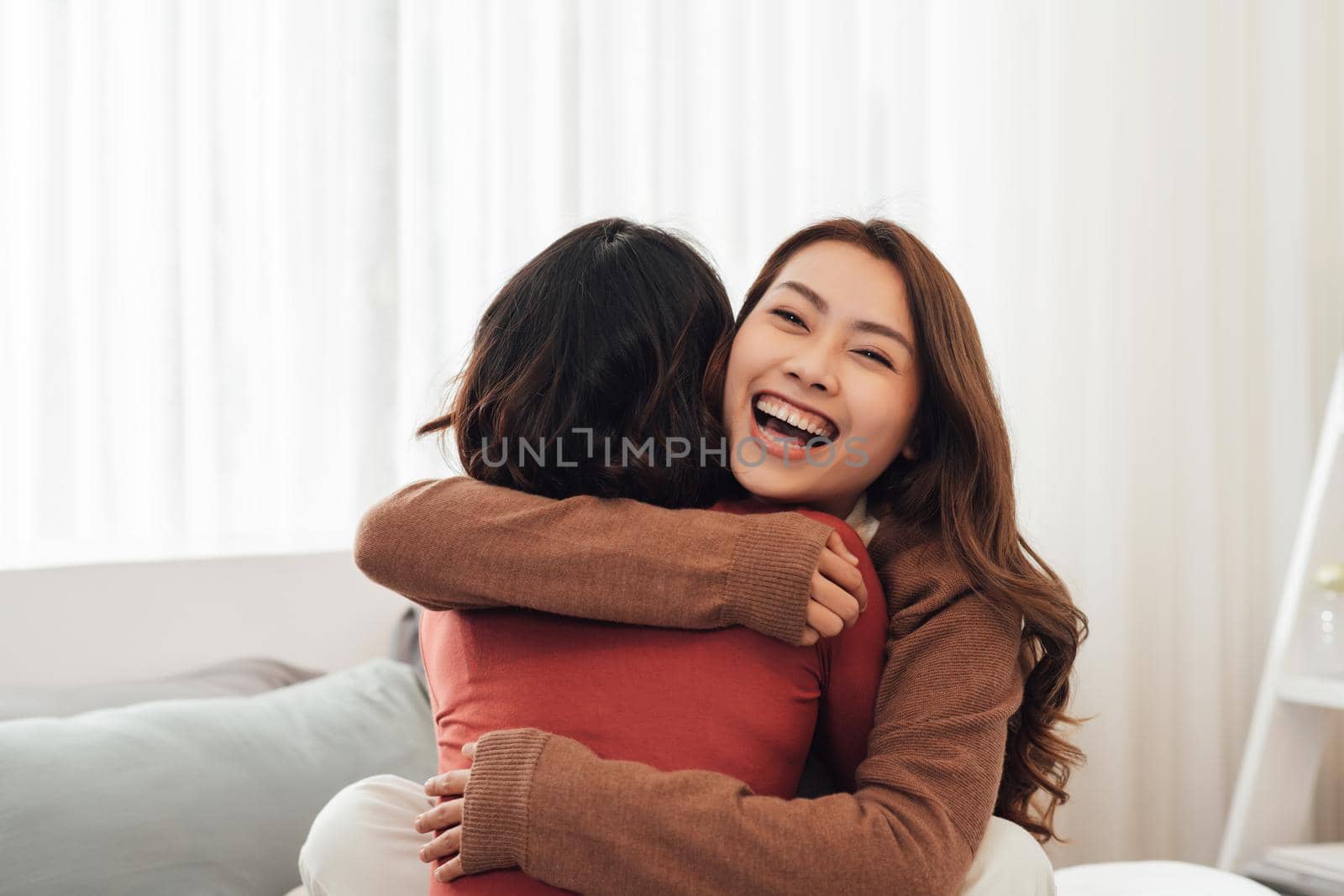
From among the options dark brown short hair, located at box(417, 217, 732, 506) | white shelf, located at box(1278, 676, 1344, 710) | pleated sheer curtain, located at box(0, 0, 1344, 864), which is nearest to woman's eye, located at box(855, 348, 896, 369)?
dark brown short hair, located at box(417, 217, 732, 506)

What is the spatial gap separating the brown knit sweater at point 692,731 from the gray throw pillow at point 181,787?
405 millimetres

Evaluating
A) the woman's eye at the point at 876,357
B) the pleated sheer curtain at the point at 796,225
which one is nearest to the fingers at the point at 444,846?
the woman's eye at the point at 876,357

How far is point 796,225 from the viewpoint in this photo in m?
2.03

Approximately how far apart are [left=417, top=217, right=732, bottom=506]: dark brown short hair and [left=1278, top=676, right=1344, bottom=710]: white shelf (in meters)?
1.10

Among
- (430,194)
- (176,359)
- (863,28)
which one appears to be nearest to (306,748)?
(176,359)

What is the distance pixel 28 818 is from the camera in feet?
3.63

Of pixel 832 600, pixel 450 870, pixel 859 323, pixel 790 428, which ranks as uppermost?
pixel 859 323

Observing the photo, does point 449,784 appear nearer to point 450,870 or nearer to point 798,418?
point 450,870

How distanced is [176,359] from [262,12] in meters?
0.54

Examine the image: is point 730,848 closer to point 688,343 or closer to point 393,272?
point 688,343

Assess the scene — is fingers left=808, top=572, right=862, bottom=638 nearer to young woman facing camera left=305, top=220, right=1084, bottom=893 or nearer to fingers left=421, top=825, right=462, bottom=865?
young woman facing camera left=305, top=220, right=1084, bottom=893

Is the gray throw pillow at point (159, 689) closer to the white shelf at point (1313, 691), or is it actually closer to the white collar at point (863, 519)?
the white collar at point (863, 519)

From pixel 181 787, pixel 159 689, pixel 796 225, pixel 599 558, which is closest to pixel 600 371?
pixel 599 558

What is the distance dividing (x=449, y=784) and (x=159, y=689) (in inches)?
26.3
